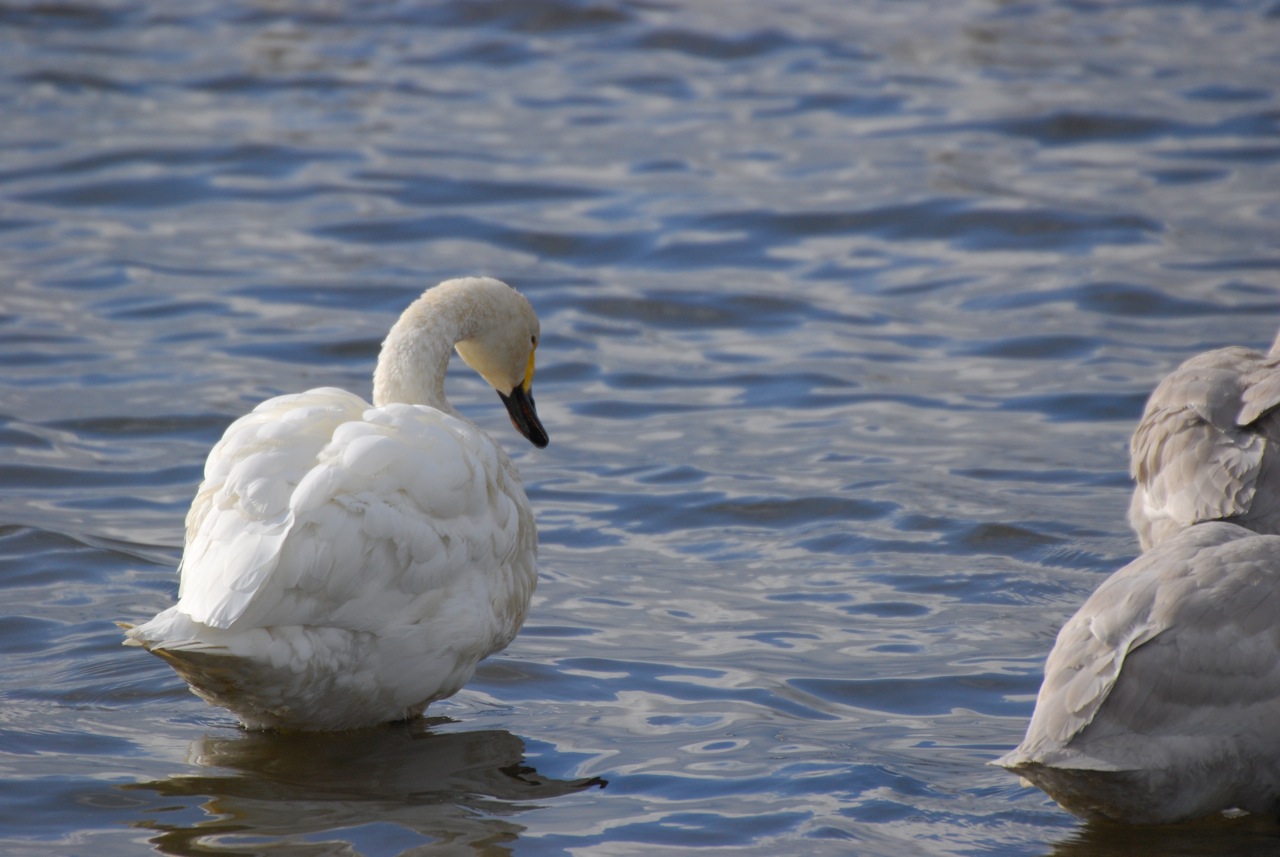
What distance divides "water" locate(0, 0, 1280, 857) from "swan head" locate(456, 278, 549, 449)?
84 centimetres

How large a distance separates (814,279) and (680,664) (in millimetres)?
5594

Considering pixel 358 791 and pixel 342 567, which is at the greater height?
pixel 342 567

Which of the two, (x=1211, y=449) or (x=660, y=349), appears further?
(x=660, y=349)

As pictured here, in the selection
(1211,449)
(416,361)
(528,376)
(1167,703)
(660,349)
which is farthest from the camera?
(660,349)

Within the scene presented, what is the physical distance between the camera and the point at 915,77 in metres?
15.5

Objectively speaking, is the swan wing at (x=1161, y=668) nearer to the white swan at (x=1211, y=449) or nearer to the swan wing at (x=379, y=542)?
the white swan at (x=1211, y=449)

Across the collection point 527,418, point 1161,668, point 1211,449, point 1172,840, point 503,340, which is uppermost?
point 503,340

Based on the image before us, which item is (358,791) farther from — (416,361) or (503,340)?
(503,340)

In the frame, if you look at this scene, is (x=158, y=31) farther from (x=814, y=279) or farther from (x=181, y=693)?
(x=181, y=693)

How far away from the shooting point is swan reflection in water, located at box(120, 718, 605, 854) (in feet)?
14.9

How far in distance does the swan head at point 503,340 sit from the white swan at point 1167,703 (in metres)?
2.72

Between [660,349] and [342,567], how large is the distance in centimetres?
547

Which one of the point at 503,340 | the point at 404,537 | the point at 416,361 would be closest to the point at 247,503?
the point at 404,537

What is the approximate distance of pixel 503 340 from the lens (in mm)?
6609
